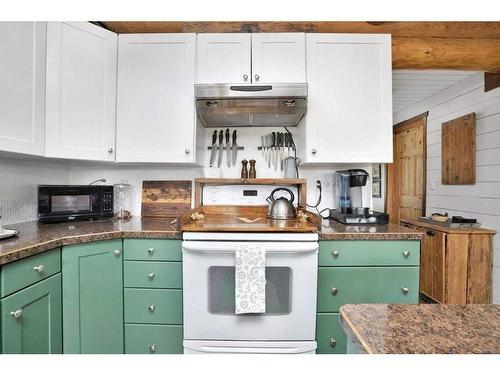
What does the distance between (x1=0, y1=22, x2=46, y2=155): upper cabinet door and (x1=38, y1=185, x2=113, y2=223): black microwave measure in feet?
1.00

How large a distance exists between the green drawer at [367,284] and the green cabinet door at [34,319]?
1.38 metres

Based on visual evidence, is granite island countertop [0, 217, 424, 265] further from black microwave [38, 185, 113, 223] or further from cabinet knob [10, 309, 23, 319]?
cabinet knob [10, 309, 23, 319]

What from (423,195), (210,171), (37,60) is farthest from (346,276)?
(423,195)

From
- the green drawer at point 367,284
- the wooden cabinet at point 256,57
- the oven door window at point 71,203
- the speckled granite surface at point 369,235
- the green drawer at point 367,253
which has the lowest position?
the green drawer at point 367,284

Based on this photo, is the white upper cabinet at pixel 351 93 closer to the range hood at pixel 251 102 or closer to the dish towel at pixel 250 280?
the range hood at pixel 251 102

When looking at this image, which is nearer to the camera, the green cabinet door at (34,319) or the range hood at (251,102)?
the green cabinet door at (34,319)

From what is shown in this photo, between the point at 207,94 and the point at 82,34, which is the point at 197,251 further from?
the point at 82,34

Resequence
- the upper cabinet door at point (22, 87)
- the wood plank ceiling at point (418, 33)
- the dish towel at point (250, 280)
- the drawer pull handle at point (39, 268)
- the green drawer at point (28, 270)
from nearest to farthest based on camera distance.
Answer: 1. the green drawer at point (28, 270)
2. the drawer pull handle at point (39, 268)
3. the upper cabinet door at point (22, 87)
4. the dish towel at point (250, 280)
5. the wood plank ceiling at point (418, 33)

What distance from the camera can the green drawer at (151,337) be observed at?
5.00 ft

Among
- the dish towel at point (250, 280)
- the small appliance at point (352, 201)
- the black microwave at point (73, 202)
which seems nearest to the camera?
the dish towel at point (250, 280)

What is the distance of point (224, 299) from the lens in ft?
4.75

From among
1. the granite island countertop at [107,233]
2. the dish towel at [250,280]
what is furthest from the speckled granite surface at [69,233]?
the dish towel at [250,280]

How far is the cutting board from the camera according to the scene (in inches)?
80.5

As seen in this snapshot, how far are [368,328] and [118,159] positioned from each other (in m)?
1.79
